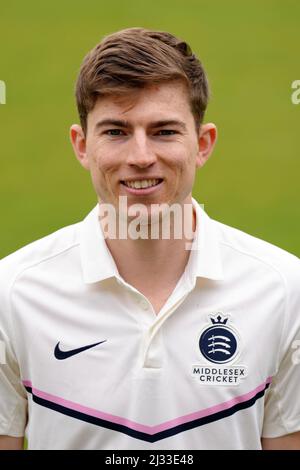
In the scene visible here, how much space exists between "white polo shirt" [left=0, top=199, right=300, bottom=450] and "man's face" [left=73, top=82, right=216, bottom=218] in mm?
328

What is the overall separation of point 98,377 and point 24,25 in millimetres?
11378

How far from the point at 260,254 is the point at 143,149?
75 cm

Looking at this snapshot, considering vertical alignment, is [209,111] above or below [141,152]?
below

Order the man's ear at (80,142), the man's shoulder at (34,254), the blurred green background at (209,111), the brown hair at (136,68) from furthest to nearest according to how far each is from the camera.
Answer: the blurred green background at (209,111) < the man's ear at (80,142) < the man's shoulder at (34,254) < the brown hair at (136,68)

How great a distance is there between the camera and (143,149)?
173 inches

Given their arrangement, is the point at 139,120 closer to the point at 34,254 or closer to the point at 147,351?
the point at 34,254

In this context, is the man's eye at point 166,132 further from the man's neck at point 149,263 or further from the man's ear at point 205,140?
the man's neck at point 149,263

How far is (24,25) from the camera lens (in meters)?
15.1

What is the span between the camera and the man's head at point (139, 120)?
4453 millimetres
